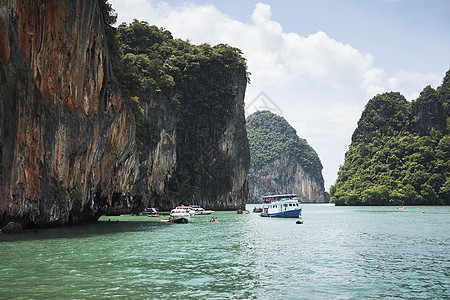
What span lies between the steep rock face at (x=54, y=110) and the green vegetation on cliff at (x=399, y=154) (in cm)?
9451

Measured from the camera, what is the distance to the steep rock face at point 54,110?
2441cm

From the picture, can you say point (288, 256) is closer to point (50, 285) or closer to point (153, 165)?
point (50, 285)

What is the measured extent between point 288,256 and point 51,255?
12.2 metres

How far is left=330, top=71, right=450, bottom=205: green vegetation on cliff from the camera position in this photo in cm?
10906

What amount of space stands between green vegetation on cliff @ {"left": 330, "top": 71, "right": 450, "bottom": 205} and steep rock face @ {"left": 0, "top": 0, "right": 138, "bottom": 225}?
94.5 metres

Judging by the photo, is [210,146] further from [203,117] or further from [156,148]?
[156,148]

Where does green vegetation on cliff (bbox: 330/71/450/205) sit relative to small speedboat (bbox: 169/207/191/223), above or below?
above

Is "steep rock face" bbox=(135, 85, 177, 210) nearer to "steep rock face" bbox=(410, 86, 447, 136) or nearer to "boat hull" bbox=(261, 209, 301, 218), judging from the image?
"boat hull" bbox=(261, 209, 301, 218)

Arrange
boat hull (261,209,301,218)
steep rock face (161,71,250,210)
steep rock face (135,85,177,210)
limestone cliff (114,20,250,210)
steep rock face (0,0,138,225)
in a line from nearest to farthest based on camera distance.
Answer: steep rock face (0,0,138,225)
boat hull (261,209,301,218)
steep rock face (135,85,177,210)
limestone cliff (114,20,250,210)
steep rock face (161,71,250,210)

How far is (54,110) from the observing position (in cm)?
2948

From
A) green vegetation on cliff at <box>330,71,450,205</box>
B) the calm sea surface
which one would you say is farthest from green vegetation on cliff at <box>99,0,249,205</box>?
the calm sea surface

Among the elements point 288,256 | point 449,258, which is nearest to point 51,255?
point 288,256

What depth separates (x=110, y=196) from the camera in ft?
140

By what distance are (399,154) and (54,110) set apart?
379ft
